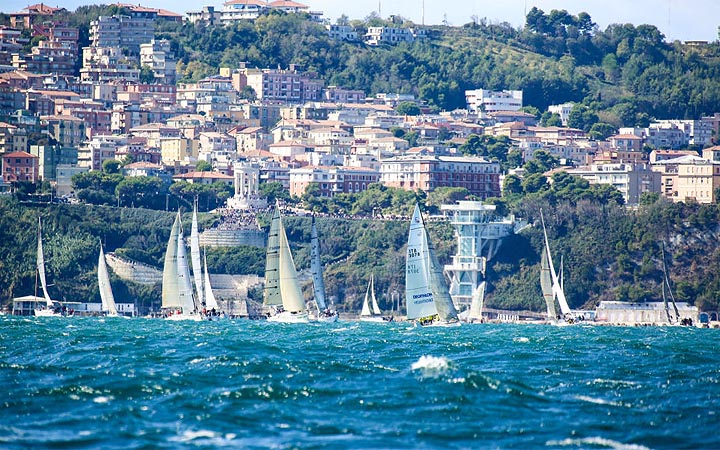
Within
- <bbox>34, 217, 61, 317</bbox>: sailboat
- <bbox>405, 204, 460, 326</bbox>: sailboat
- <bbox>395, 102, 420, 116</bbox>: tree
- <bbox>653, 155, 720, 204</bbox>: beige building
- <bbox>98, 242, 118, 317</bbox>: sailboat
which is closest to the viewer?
<bbox>405, 204, 460, 326</bbox>: sailboat

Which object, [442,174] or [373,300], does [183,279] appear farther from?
[442,174]

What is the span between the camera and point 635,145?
598 ft

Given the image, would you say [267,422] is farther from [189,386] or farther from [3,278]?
[3,278]

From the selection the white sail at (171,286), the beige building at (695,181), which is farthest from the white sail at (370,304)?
the beige building at (695,181)

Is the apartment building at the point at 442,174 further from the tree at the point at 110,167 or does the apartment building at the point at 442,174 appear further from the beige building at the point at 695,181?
the tree at the point at 110,167

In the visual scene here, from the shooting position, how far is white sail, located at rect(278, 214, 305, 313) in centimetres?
9438

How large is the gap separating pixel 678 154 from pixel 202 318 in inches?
3221

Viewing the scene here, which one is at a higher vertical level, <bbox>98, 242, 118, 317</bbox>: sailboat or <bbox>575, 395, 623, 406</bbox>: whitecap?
<bbox>575, 395, 623, 406</bbox>: whitecap

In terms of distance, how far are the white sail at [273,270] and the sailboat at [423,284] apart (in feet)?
41.6

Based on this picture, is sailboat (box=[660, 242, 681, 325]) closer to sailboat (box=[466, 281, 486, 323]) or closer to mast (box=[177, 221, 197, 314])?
sailboat (box=[466, 281, 486, 323])

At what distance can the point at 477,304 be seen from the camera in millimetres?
117375

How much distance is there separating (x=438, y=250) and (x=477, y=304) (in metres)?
15.7

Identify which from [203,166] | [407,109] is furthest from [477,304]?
[407,109]

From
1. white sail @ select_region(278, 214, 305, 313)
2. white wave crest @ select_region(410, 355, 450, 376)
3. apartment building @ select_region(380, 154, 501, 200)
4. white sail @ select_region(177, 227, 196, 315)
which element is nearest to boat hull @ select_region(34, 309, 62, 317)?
white sail @ select_region(177, 227, 196, 315)
